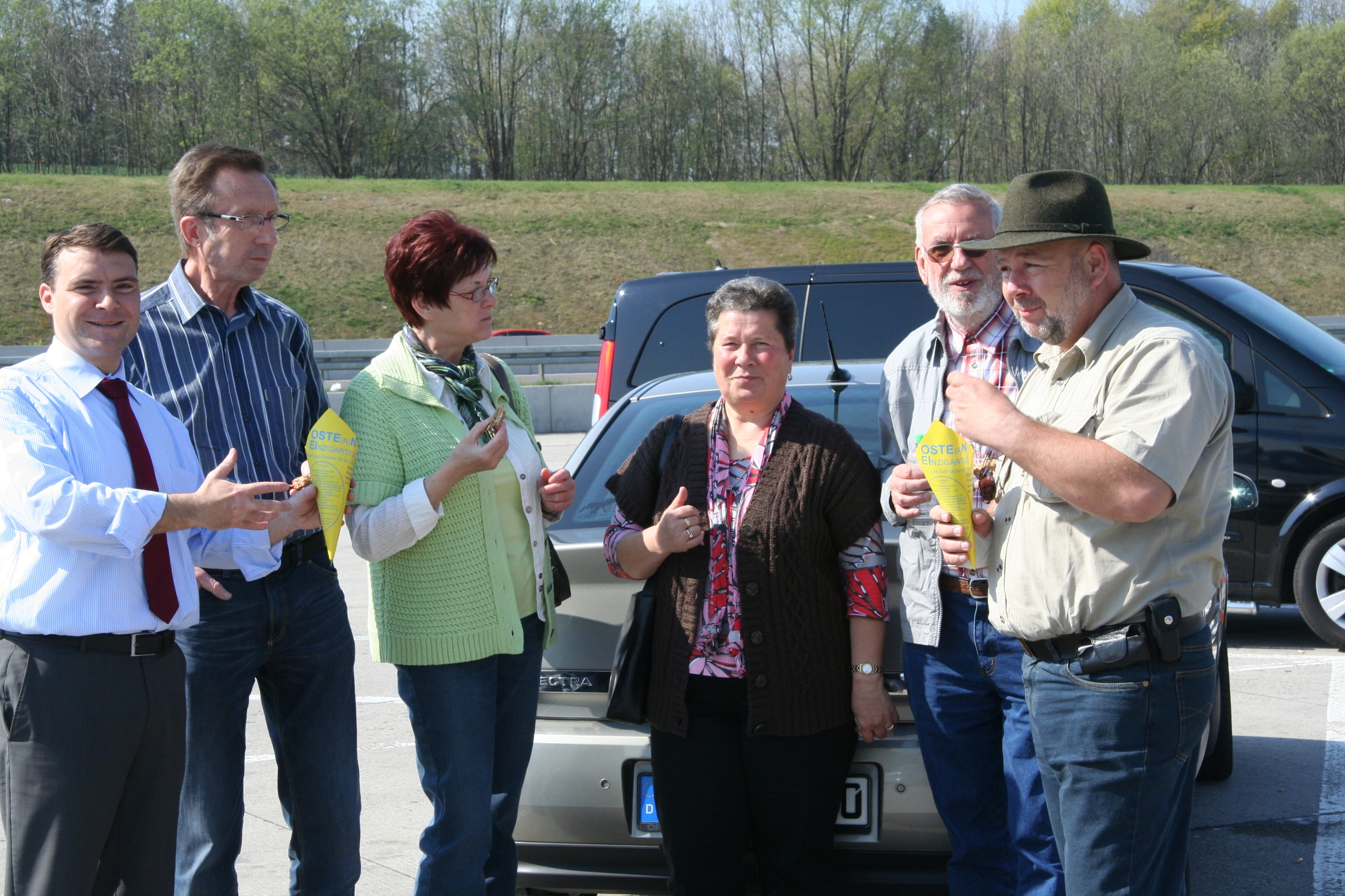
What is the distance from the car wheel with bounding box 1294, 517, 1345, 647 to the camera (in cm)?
589

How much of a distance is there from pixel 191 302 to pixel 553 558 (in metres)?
1.16

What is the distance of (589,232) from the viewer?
130 ft

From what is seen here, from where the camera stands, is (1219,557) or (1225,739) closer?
(1219,557)

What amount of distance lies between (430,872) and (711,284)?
4.81 meters

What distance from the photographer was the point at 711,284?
701 cm

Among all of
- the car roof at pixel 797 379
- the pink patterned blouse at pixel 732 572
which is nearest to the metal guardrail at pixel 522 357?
the car roof at pixel 797 379

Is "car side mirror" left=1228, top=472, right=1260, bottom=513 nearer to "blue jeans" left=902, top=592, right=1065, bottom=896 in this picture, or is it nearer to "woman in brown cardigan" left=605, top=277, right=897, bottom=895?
"blue jeans" left=902, top=592, right=1065, bottom=896

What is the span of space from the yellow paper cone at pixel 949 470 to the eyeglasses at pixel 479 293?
1.16 metres

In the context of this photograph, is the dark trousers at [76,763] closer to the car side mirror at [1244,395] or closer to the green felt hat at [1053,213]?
the green felt hat at [1053,213]

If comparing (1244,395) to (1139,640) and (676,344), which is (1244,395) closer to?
(676,344)

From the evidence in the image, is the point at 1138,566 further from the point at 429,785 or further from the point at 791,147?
the point at 791,147

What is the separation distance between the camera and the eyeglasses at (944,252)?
2.95 m

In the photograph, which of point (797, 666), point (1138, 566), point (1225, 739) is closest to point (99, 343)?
point (797, 666)

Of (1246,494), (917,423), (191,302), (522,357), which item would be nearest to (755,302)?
(917,423)
